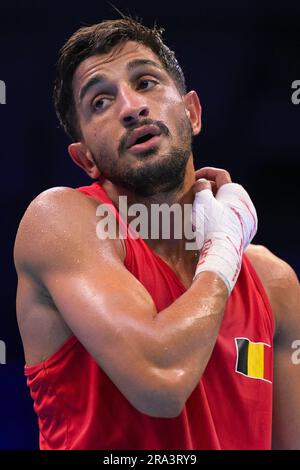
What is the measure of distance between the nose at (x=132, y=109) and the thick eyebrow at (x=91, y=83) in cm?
8

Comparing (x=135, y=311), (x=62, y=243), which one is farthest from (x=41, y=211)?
(x=135, y=311)

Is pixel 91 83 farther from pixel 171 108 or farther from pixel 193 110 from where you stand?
pixel 193 110

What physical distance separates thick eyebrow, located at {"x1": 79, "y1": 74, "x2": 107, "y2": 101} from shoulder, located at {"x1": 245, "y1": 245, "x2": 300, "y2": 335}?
2.11 feet

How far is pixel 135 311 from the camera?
1.50 metres

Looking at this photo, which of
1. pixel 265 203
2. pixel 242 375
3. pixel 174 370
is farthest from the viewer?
pixel 265 203

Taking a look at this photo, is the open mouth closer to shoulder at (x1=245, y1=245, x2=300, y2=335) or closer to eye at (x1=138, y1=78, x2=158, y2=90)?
eye at (x1=138, y1=78, x2=158, y2=90)

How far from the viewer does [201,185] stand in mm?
2020

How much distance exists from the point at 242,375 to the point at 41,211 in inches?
25.6

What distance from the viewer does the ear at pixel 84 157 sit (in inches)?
80.5

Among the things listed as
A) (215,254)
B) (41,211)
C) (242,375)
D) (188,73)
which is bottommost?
(242,375)

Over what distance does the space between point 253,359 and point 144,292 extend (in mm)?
452

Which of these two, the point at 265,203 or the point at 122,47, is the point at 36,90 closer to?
the point at 265,203

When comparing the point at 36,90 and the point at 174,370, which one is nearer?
the point at 174,370

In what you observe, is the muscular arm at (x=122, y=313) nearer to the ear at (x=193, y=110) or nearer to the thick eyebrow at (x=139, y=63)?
the thick eyebrow at (x=139, y=63)
